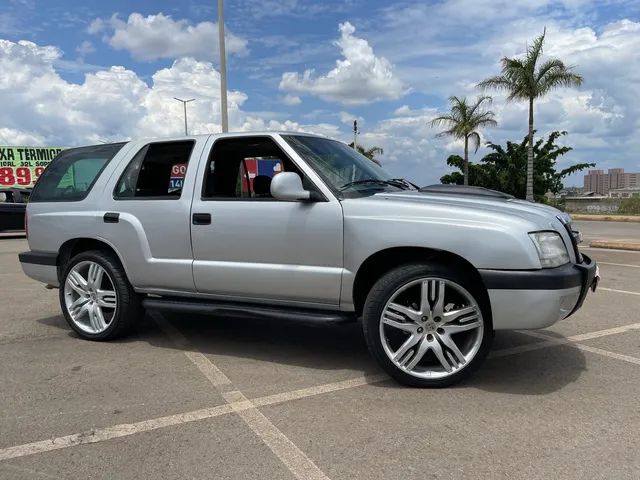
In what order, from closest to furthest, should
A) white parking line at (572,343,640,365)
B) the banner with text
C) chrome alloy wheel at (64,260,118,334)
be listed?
1. white parking line at (572,343,640,365)
2. chrome alloy wheel at (64,260,118,334)
3. the banner with text

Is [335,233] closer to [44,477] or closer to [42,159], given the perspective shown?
[44,477]

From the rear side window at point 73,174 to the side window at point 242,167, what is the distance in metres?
1.15

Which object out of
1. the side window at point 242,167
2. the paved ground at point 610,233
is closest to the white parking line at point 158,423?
the side window at point 242,167

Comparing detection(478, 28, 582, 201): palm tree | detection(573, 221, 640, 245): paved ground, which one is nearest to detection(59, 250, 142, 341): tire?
detection(573, 221, 640, 245): paved ground

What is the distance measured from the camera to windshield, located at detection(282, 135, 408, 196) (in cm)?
428

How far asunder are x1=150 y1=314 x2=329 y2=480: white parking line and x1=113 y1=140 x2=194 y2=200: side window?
4.73ft

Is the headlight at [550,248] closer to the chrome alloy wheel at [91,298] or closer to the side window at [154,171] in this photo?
the side window at [154,171]

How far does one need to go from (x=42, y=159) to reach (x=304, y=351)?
27.9 m

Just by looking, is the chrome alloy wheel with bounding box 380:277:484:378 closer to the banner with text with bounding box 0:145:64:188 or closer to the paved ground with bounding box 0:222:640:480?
the paved ground with bounding box 0:222:640:480

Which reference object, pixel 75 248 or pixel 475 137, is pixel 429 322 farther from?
pixel 475 137

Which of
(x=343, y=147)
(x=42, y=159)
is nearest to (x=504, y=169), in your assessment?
(x=42, y=159)

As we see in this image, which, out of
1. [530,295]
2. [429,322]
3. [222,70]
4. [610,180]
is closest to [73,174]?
[429,322]

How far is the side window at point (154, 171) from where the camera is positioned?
492cm

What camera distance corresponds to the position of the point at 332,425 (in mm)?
3311
